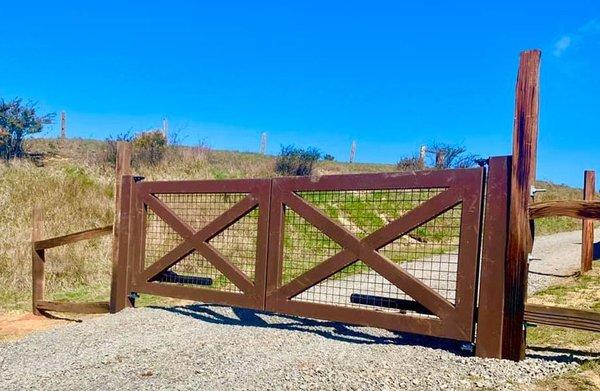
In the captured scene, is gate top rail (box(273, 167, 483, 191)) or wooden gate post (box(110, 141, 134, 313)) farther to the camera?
wooden gate post (box(110, 141, 134, 313))

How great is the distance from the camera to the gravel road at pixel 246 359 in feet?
12.5

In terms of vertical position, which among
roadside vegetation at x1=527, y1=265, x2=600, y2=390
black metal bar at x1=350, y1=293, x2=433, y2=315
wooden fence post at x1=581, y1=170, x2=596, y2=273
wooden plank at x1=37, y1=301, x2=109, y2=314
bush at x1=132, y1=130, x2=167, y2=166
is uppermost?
bush at x1=132, y1=130, x2=167, y2=166

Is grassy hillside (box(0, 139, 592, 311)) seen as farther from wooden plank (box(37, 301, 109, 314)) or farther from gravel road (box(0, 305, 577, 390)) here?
gravel road (box(0, 305, 577, 390))

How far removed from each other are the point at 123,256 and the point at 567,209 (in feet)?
18.0

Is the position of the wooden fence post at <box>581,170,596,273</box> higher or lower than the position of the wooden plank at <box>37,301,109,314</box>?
higher

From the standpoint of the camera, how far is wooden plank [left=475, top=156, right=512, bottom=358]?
4.27 metres

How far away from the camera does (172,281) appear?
6.74m

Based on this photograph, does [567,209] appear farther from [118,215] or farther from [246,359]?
[118,215]

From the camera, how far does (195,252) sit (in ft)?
22.4

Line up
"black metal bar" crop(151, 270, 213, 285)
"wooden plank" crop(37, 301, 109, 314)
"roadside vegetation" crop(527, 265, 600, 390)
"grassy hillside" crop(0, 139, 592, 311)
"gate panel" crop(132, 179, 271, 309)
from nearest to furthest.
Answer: "roadside vegetation" crop(527, 265, 600, 390) < "gate panel" crop(132, 179, 271, 309) < "black metal bar" crop(151, 270, 213, 285) < "wooden plank" crop(37, 301, 109, 314) < "grassy hillside" crop(0, 139, 592, 311)

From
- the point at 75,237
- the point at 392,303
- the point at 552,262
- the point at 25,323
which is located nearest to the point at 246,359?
the point at 392,303

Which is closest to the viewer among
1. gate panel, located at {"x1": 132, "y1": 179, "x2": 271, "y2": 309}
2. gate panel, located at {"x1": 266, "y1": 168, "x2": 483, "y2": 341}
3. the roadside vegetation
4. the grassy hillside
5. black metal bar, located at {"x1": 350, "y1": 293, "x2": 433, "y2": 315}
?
the roadside vegetation

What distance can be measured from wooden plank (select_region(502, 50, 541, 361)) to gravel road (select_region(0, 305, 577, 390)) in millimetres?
264

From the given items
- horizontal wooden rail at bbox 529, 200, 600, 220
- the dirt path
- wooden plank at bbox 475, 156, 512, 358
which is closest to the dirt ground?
wooden plank at bbox 475, 156, 512, 358
